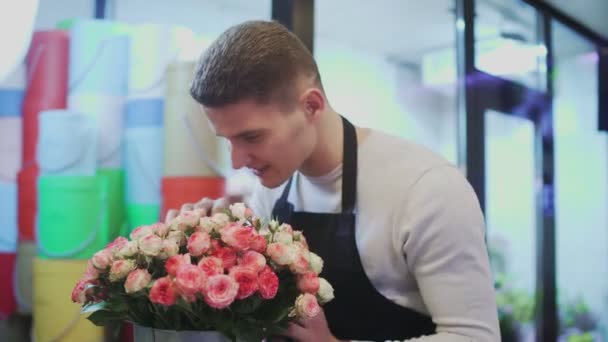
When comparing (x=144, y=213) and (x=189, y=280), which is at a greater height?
(x=189, y=280)

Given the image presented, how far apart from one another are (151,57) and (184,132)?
0.33 meters

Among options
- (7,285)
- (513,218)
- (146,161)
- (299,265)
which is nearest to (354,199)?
(299,265)

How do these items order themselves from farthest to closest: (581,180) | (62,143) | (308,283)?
(581,180), (62,143), (308,283)

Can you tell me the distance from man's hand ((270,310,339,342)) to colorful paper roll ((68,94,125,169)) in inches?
51.0

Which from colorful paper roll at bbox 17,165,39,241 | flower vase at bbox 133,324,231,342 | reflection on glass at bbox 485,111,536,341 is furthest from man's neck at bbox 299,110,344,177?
reflection on glass at bbox 485,111,536,341

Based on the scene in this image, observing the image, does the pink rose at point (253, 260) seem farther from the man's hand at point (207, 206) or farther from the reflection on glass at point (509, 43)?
the reflection on glass at point (509, 43)

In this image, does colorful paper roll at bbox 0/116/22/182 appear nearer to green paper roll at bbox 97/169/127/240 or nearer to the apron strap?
green paper roll at bbox 97/169/127/240

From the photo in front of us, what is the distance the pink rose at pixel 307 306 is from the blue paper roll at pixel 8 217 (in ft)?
4.95

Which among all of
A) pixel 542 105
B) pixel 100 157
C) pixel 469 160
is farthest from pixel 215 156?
pixel 542 105

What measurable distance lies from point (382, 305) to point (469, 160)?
1945mm

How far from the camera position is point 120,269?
2.84ft

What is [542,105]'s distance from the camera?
3869 mm

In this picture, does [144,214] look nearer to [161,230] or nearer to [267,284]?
[161,230]

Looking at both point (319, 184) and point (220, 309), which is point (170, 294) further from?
point (319, 184)
